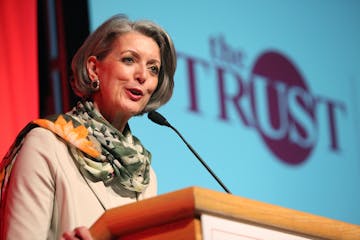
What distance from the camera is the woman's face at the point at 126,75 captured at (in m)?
2.41

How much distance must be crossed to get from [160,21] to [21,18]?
Answer: 549 millimetres

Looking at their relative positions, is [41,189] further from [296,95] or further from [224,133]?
[296,95]

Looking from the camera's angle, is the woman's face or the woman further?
the woman's face

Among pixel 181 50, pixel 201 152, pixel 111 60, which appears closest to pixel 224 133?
pixel 201 152


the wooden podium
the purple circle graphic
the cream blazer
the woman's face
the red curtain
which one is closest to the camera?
the wooden podium

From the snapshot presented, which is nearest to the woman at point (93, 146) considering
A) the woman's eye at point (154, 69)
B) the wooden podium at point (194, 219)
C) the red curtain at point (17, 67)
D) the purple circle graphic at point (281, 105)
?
the woman's eye at point (154, 69)

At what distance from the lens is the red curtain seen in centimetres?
292

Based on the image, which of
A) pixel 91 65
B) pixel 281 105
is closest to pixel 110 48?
pixel 91 65

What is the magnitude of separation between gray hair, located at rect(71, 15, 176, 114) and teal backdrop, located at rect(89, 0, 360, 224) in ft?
1.63

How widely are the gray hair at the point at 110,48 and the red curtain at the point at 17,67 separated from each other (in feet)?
1.68

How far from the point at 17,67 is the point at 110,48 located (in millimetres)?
662

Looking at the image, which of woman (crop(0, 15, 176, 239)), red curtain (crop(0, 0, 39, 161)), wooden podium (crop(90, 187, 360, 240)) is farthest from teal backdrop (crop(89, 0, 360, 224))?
wooden podium (crop(90, 187, 360, 240))

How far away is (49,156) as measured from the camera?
7.04ft

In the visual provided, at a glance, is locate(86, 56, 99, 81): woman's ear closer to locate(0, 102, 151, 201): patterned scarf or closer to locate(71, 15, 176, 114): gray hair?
locate(71, 15, 176, 114): gray hair
